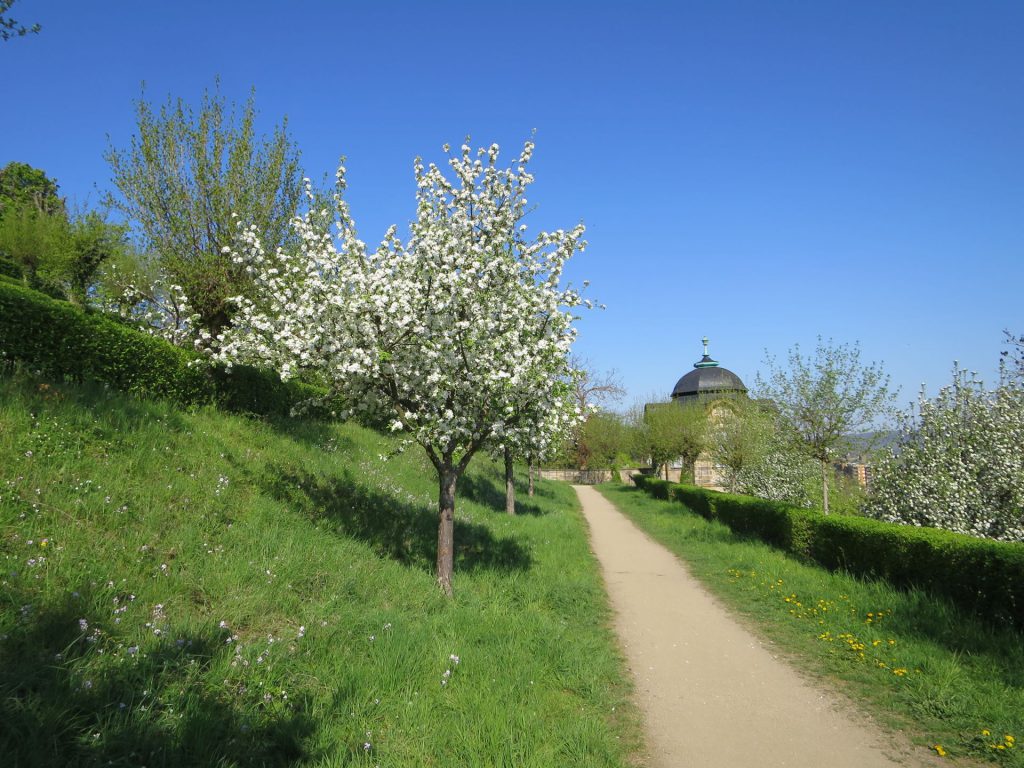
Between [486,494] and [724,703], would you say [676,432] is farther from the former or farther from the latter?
[724,703]

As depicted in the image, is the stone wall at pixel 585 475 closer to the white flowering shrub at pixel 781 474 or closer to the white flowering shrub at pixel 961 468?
the white flowering shrub at pixel 781 474

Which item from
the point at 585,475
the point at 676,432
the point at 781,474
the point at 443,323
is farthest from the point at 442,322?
the point at 585,475

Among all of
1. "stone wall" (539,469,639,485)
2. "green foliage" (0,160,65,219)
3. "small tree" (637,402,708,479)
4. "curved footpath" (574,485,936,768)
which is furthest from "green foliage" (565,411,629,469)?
"green foliage" (0,160,65,219)

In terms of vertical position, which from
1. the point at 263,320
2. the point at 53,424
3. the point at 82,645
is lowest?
the point at 82,645

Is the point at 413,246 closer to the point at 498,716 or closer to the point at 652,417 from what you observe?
the point at 498,716

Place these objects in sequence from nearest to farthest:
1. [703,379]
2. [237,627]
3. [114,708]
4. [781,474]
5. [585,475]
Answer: [114,708], [237,627], [781,474], [585,475], [703,379]

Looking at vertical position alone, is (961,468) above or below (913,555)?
above

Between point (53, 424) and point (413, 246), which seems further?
point (413, 246)

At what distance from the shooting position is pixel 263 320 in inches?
333

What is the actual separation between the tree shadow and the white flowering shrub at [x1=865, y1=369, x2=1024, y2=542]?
1212cm

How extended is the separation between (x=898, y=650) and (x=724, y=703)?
10.0 feet

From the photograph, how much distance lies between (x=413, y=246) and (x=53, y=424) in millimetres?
5542

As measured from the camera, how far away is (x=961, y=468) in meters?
13.4

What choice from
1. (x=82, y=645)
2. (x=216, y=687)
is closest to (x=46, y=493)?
(x=82, y=645)
